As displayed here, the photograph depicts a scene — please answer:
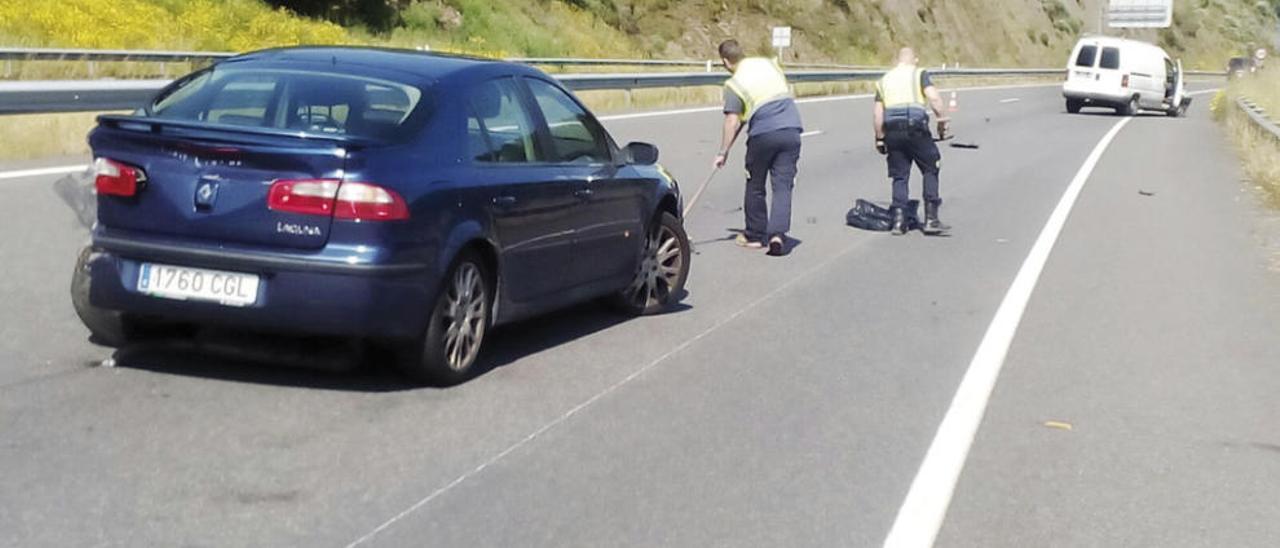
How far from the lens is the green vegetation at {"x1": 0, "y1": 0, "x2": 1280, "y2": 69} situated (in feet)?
105

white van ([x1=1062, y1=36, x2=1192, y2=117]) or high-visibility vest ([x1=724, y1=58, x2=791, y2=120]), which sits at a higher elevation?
high-visibility vest ([x1=724, y1=58, x2=791, y2=120])

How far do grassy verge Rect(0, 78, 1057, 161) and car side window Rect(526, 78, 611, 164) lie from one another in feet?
26.6

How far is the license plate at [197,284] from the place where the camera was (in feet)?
22.6

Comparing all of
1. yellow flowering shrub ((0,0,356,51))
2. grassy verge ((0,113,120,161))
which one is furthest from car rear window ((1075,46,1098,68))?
grassy verge ((0,113,120,161))

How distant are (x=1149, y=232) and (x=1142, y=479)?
9.91 m

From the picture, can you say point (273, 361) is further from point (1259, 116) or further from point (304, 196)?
point (1259, 116)

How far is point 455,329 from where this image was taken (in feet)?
24.5

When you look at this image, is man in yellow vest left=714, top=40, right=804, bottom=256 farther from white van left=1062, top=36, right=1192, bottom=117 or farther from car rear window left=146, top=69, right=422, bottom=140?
white van left=1062, top=36, right=1192, bottom=117

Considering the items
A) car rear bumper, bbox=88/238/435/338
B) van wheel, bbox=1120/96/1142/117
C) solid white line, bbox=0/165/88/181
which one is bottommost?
van wheel, bbox=1120/96/1142/117

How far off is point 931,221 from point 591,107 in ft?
50.6

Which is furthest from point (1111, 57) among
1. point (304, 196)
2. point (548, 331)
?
point (304, 196)

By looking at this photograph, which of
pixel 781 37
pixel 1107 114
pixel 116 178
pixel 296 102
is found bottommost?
pixel 1107 114

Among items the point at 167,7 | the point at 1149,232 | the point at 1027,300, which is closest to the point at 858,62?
the point at 167,7

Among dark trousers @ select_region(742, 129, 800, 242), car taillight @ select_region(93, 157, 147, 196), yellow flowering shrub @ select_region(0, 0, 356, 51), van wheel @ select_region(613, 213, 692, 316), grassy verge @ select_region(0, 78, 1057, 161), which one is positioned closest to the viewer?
car taillight @ select_region(93, 157, 147, 196)
